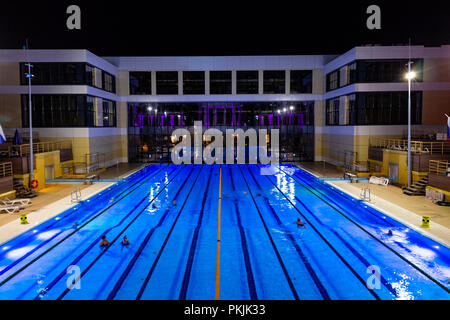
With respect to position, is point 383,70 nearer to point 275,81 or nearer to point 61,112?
point 275,81

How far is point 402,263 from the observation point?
10078mm

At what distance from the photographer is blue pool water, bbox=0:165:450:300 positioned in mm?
8609

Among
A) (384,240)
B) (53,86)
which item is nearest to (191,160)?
(53,86)

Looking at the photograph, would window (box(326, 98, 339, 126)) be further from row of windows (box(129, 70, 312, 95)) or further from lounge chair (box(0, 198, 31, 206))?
lounge chair (box(0, 198, 31, 206))

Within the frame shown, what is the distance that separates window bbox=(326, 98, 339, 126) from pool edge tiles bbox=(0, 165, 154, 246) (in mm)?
20519

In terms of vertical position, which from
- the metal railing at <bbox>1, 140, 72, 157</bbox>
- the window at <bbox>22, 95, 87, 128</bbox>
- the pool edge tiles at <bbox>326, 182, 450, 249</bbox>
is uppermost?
the window at <bbox>22, 95, 87, 128</bbox>

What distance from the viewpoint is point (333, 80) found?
31938 mm

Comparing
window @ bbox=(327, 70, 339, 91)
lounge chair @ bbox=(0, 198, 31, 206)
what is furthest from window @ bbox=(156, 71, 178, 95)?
lounge chair @ bbox=(0, 198, 31, 206)

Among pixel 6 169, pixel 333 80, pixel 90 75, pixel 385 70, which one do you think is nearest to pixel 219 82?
pixel 333 80

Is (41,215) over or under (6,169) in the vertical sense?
under

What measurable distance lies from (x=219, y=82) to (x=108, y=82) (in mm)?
10546

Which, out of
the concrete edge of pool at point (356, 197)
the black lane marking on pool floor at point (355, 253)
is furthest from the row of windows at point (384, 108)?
the black lane marking on pool floor at point (355, 253)

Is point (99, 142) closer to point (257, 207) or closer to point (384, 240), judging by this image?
point (257, 207)
